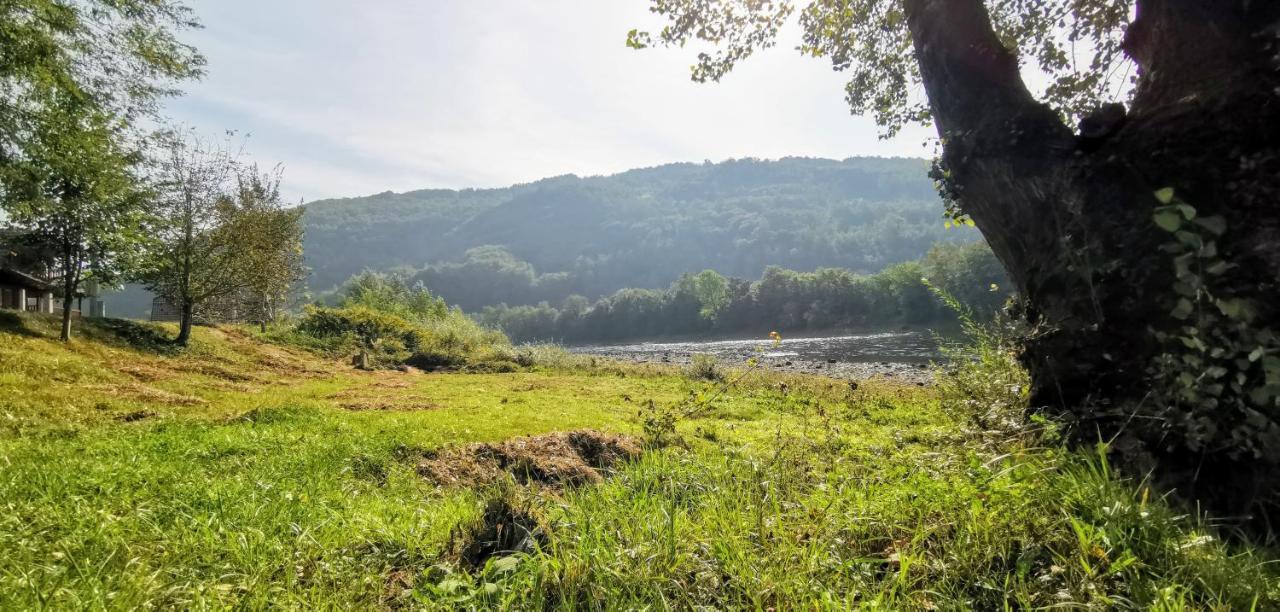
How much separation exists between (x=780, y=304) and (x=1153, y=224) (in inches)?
3373

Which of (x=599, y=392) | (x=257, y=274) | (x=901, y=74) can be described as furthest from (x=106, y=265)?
(x=901, y=74)

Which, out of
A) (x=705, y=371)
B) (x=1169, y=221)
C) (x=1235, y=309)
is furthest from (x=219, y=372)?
(x=1235, y=309)

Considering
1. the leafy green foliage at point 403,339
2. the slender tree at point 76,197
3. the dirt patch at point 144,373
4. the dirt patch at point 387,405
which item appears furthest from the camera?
the leafy green foliage at point 403,339

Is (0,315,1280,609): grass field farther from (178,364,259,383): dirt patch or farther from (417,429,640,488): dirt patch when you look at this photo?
(178,364,259,383): dirt patch

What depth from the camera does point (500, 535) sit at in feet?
10.0

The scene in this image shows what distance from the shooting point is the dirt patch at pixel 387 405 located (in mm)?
9820

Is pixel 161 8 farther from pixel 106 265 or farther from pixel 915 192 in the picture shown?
pixel 915 192

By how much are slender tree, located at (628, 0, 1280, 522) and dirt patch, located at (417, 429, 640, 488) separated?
3586 millimetres

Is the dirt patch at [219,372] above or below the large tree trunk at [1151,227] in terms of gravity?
below

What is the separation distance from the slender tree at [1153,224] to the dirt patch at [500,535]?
3.04m

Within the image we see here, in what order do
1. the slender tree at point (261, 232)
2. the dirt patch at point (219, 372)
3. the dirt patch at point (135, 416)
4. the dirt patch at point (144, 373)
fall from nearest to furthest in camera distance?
1. the dirt patch at point (135, 416)
2. the dirt patch at point (144, 373)
3. the dirt patch at point (219, 372)
4. the slender tree at point (261, 232)

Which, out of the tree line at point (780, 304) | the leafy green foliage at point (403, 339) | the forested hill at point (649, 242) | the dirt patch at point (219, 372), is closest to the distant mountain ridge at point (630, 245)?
the forested hill at point (649, 242)

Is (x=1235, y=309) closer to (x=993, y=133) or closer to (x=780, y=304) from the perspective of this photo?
(x=993, y=133)

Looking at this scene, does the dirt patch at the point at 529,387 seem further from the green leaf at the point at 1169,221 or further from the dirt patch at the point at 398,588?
the green leaf at the point at 1169,221
